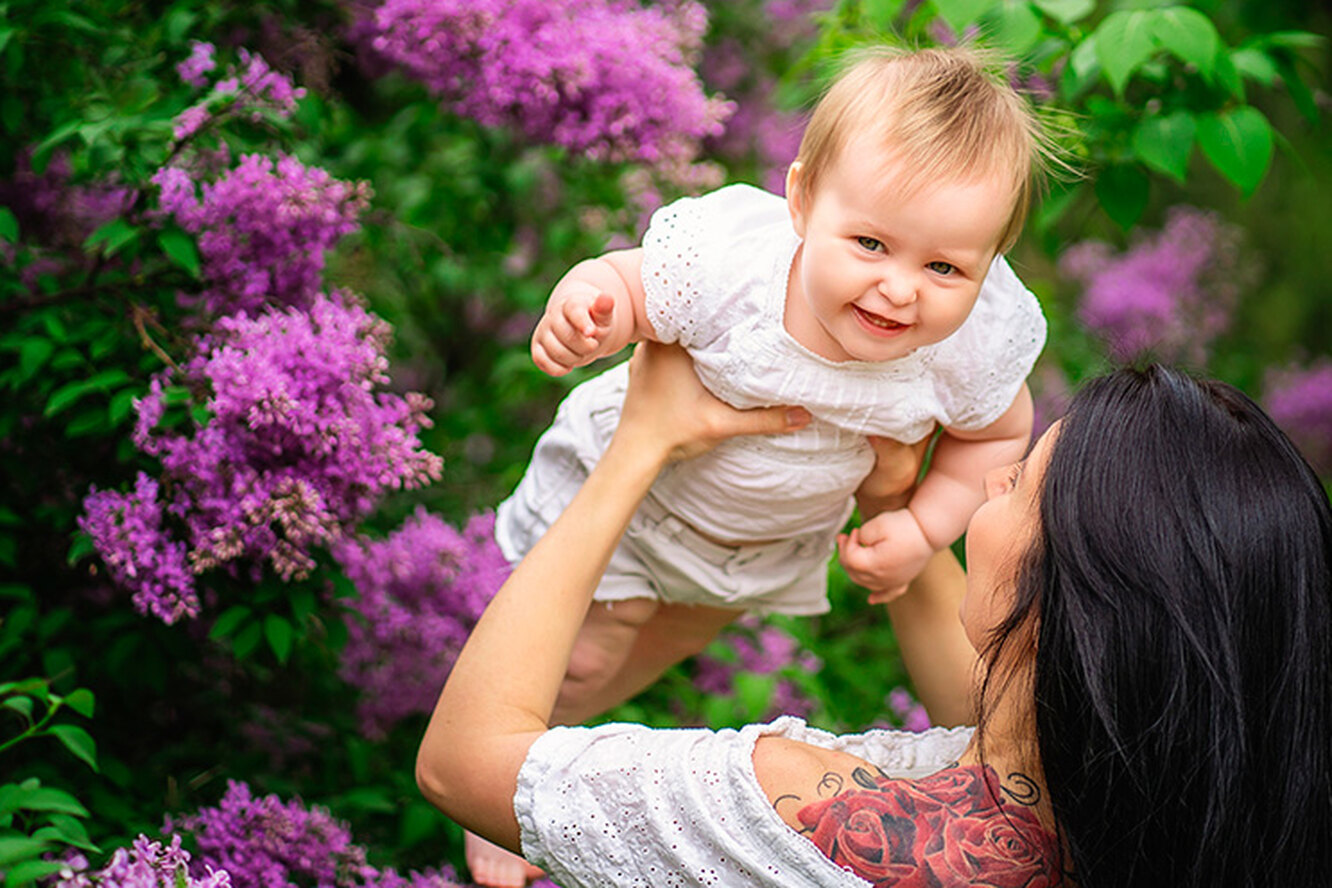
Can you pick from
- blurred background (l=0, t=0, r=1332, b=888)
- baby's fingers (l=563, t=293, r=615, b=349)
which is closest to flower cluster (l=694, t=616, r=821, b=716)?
blurred background (l=0, t=0, r=1332, b=888)

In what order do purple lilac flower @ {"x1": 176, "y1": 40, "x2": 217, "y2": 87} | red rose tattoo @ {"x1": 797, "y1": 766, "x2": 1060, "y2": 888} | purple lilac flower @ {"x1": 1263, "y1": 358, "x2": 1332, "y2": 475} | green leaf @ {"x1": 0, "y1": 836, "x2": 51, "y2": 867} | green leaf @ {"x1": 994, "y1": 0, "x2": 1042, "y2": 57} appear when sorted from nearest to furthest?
1. green leaf @ {"x1": 0, "y1": 836, "x2": 51, "y2": 867}
2. red rose tattoo @ {"x1": 797, "y1": 766, "x2": 1060, "y2": 888}
3. purple lilac flower @ {"x1": 176, "y1": 40, "x2": 217, "y2": 87}
4. green leaf @ {"x1": 994, "y1": 0, "x2": 1042, "y2": 57}
5. purple lilac flower @ {"x1": 1263, "y1": 358, "x2": 1332, "y2": 475}

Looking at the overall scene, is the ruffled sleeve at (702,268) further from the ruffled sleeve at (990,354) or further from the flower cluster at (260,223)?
the flower cluster at (260,223)

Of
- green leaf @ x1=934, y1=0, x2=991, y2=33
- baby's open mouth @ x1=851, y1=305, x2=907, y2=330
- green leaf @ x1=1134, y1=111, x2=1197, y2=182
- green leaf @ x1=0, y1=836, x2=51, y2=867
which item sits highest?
green leaf @ x1=934, y1=0, x2=991, y2=33

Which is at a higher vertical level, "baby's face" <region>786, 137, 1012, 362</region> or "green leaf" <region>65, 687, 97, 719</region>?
"baby's face" <region>786, 137, 1012, 362</region>

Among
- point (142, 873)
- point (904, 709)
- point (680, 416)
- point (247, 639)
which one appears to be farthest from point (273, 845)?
point (904, 709)

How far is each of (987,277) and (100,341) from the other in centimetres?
119

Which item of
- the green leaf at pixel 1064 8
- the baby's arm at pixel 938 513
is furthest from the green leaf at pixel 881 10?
the baby's arm at pixel 938 513

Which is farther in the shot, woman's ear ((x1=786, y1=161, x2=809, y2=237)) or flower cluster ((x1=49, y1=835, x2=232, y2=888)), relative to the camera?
woman's ear ((x1=786, y1=161, x2=809, y2=237))

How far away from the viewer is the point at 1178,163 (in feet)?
6.76

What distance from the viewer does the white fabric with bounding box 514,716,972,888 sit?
120 cm

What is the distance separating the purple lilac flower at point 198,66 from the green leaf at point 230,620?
2.58 feet

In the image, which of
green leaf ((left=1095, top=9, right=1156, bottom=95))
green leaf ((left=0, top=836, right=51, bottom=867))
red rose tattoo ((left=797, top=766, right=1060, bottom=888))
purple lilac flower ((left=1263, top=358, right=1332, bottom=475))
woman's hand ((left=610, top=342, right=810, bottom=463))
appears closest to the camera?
green leaf ((left=0, top=836, right=51, bottom=867))

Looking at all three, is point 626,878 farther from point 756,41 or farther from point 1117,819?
point 756,41

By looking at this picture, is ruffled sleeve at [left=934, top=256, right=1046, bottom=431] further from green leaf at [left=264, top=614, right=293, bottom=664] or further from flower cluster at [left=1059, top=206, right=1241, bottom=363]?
flower cluster at [left=1059, top=206, right=1241, bottom=363]
